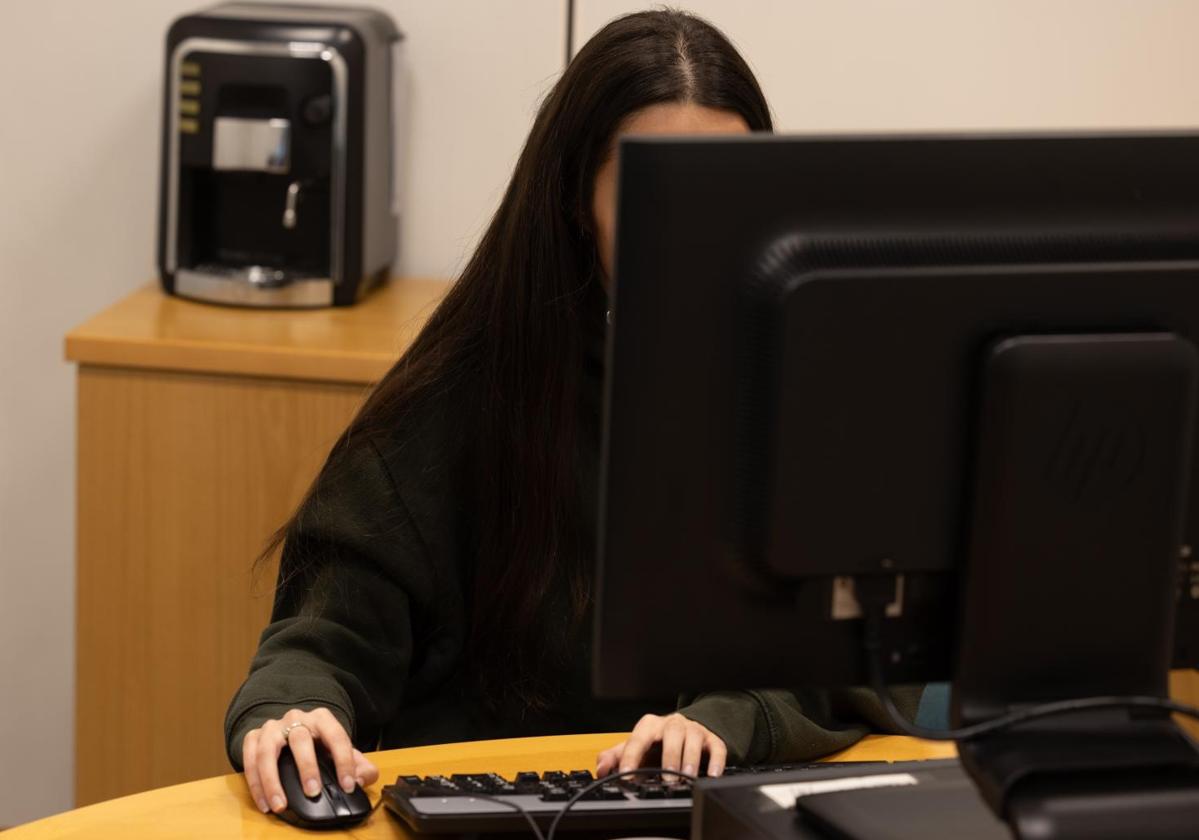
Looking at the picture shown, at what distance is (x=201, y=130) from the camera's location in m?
2.38

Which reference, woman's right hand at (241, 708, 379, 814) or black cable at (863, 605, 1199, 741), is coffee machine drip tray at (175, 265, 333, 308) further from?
black cable at (863, 605, 1199, 741)

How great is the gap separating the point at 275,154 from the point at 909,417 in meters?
1.61

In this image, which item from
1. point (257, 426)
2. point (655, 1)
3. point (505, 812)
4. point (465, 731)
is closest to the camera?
point (505, 812)

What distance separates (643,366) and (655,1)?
178 cm

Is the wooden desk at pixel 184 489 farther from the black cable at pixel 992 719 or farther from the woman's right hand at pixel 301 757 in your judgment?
the black cable at pixel 992 719

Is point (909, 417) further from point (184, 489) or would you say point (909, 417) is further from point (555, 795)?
point (184, 489)

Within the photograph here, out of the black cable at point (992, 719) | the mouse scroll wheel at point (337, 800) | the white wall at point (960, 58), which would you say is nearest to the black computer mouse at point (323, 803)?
the mouse scroll wheel at point (337, 800)

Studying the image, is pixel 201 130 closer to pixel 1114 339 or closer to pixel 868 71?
pixel 868 71

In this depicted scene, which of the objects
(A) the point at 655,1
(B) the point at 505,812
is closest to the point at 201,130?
(A) the point at 655,1

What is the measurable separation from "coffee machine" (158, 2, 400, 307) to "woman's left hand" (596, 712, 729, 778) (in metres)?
1.32

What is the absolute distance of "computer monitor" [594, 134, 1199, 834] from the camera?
0.92m

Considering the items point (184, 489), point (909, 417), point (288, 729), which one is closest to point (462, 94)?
point (184, 489)

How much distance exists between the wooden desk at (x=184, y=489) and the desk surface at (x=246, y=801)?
96 centimetres

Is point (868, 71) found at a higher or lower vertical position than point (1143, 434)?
higher
